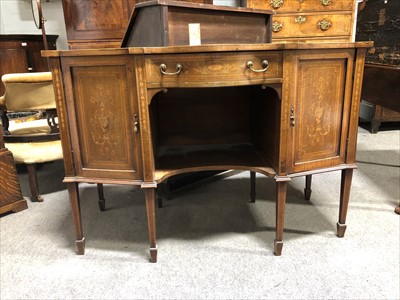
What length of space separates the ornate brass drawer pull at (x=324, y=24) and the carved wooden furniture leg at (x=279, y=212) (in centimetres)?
177

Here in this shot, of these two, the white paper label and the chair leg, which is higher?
the white paper label

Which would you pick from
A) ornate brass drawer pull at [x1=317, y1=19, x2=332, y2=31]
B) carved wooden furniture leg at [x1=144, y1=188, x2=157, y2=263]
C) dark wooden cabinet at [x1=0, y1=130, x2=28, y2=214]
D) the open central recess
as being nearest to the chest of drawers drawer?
ornate brass drawer pull at [x1=317, y1=19, x2=332, y2=31]

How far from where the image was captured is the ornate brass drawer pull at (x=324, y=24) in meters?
2.77

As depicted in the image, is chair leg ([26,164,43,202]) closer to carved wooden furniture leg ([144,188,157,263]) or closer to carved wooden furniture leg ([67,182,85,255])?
carved wooden furniture leg ([67,182,85,255])

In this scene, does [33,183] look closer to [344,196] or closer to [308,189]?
[308,189]

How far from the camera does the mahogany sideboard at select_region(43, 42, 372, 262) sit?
1.36 metres

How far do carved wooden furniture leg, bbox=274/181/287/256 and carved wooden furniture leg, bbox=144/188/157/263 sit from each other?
563mm

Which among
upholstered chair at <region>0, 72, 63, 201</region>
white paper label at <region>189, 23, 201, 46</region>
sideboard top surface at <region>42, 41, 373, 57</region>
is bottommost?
upholstered chair at <region>0, 72, 63, 201</region>

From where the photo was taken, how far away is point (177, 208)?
85.0 inches

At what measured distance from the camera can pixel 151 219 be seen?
5.19 ft

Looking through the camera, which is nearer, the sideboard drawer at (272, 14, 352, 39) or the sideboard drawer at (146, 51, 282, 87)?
the sideboard drawer at (146, 51, 282, 87)

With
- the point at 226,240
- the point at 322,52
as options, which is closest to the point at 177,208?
the point at 226,240

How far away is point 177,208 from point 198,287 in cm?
74

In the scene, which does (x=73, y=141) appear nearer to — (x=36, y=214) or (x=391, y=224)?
(x=36, y=214)
